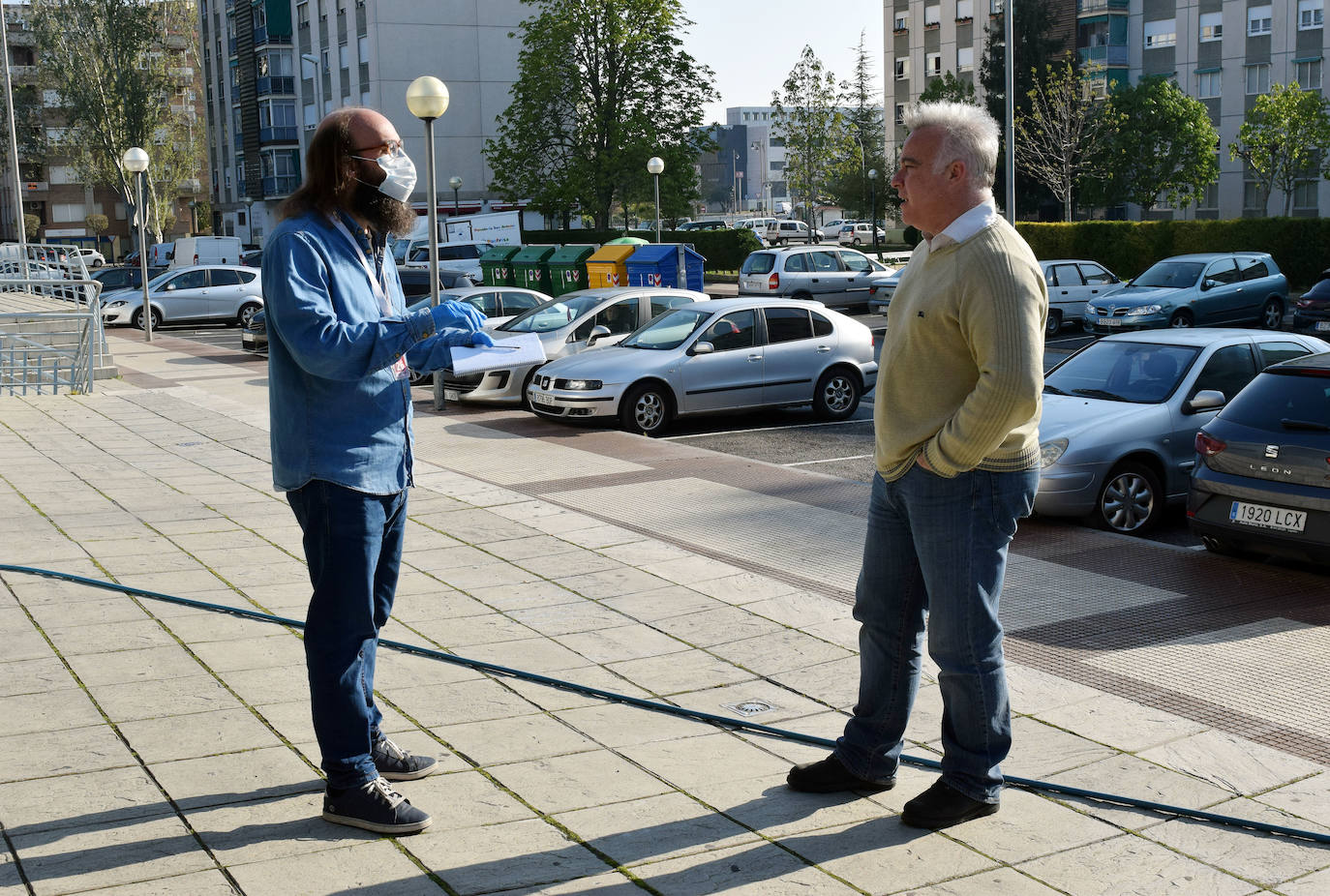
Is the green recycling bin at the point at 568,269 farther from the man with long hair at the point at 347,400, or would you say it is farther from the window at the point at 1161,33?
the window at the point at 1161,33

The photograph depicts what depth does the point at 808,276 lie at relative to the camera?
1196 inches

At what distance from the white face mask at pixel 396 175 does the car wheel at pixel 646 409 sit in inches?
402

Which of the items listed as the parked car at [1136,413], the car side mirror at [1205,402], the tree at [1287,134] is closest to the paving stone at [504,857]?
the parked car at [1136,413]

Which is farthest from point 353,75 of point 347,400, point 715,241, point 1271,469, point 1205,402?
point 347,400

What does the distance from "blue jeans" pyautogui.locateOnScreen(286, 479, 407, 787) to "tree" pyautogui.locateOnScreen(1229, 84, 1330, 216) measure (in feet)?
158

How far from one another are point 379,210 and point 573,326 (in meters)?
12.8

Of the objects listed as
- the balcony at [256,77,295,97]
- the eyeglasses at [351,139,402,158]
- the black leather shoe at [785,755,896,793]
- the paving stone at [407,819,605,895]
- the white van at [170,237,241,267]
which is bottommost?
the paving stone at [407,819,605,895]

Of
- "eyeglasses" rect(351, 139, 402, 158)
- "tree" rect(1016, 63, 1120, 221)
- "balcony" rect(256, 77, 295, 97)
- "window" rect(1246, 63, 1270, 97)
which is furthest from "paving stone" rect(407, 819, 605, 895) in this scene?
"balcony" rect(256, 77, 295, 97)

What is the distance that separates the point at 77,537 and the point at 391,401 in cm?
477

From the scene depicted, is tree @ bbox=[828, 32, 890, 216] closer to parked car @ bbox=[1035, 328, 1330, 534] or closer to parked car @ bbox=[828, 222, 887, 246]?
parked car @ bbox=[828, 222, 887, 246]

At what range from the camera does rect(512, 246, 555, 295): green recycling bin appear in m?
29.1

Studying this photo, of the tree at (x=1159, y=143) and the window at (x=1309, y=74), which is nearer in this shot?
the tree at (x=1159, y=143)

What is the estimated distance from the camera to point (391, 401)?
369 cm

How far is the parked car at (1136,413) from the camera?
9.12 metres
